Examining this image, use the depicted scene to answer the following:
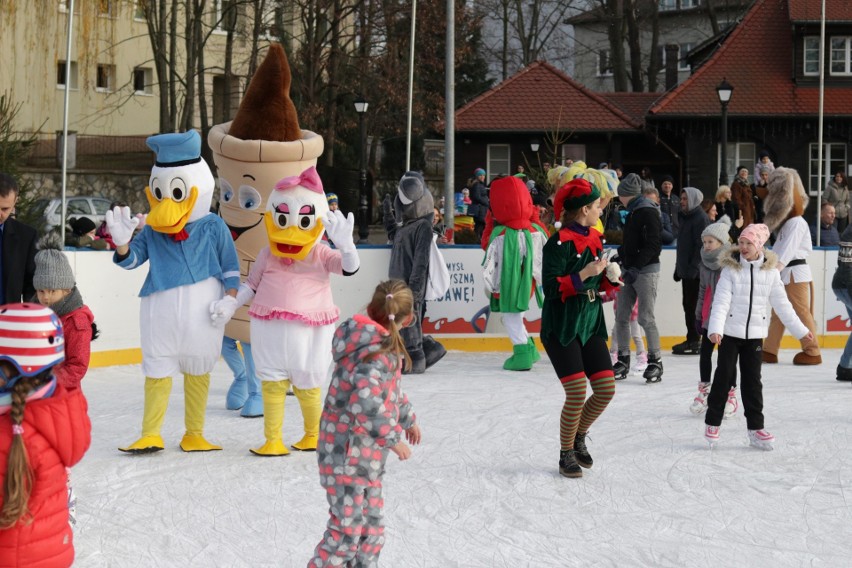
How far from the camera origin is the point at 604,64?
49375 mm

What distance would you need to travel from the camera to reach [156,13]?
2605 cm

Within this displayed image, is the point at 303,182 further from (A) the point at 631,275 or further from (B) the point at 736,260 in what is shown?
(A) the point at 631,275

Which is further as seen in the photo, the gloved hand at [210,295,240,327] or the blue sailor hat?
the blue sailor hat

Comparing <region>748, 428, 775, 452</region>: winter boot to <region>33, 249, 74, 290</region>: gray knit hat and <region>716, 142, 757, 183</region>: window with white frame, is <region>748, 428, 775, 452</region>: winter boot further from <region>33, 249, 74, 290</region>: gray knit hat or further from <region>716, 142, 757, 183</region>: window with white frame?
<region>716, 142, 757, 183</region>: window with white frame

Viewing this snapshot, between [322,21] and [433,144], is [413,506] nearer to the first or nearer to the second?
[322,21]

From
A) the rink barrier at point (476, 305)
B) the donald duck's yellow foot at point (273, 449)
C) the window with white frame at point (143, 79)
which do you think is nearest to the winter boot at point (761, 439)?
the donald duck's yellow foot at point (273, 449)

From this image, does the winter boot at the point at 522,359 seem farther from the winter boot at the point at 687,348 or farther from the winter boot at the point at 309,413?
the winter boot at the point at 309,413

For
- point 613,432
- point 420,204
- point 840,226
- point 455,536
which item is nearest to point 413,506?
point 455,536

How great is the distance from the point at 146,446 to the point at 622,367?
15.3ft

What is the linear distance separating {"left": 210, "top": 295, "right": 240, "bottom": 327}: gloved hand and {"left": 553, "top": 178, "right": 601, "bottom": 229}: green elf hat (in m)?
1.95

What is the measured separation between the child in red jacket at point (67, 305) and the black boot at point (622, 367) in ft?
19.4

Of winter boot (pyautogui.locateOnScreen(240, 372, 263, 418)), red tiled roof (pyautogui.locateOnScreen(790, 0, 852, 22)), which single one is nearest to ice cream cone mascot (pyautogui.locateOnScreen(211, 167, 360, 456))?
winter boot (pyautogui.locateOnScreen(240, 372, 263, 418))

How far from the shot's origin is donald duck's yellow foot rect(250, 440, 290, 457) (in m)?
7.54

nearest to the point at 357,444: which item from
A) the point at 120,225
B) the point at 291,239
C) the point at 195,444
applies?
the point at 291,239
